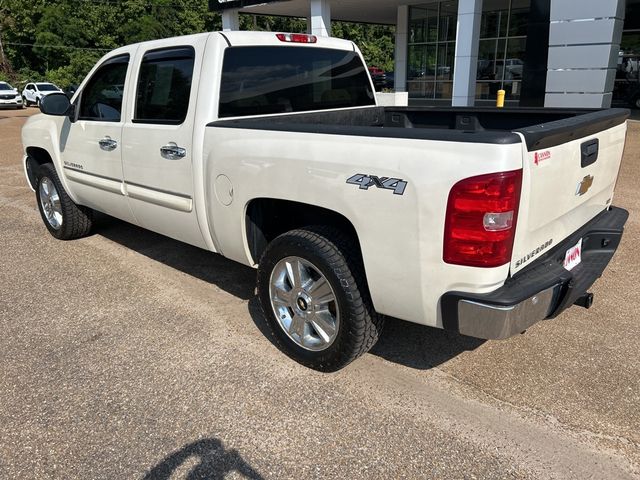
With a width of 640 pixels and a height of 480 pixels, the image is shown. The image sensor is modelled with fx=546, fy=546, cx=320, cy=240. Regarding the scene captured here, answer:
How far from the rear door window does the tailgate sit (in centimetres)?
224

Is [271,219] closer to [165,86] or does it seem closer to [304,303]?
[304,303]

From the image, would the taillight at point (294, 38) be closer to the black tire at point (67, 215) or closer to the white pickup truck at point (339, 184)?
the white pickup truck at point (339, 184)

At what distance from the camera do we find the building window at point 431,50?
2277 centimetres

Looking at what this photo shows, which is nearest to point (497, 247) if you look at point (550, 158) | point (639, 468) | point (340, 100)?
point (550, 158)

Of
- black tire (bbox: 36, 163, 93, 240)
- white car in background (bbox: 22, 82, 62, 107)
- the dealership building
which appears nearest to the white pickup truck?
black tire (bbox: 36, 163, 93, 240)

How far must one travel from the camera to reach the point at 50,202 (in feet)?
18.8

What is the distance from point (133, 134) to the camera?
4.02 meters

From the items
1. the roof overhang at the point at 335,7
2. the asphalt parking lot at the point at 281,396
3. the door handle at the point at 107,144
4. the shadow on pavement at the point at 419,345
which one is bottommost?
the shadow on pavement at the point at 419,345

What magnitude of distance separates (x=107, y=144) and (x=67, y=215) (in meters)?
1.48

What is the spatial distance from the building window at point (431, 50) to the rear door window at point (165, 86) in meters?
20.9

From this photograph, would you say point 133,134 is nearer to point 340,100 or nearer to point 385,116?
point 340,100

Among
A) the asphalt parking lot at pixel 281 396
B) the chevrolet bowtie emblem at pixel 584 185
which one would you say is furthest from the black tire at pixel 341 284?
the chevrolet bowtie emblem at pixel 584 185

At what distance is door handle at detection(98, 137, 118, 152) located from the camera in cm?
426

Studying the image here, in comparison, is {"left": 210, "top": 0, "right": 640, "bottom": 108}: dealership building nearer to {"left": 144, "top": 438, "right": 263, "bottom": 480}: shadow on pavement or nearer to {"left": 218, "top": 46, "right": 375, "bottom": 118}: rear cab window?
{"left": 218, "top": 46, "right": 375, "bottom": 118}: rear cab window
